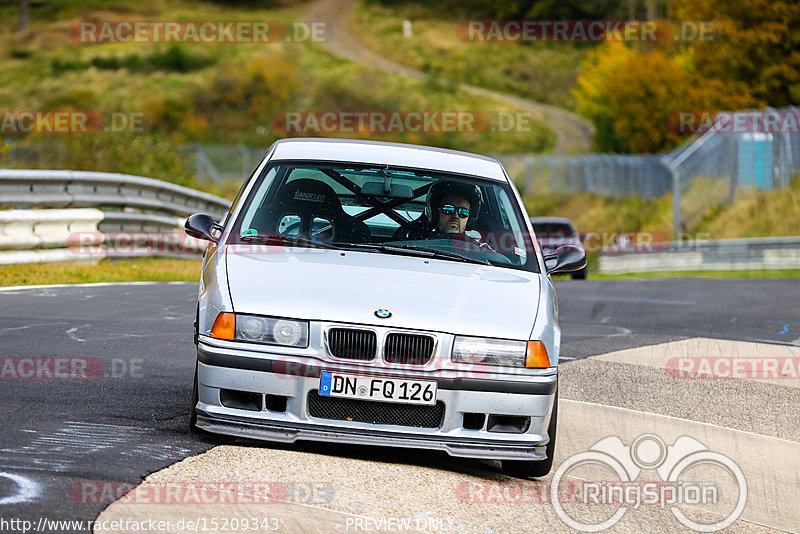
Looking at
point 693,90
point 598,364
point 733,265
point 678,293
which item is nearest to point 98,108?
point 693,90

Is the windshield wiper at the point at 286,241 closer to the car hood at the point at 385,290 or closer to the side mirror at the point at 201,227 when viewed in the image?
the car hood at the point at 385,290

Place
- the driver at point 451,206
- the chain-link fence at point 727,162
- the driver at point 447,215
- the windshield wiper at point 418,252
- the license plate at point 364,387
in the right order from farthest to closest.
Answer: the chain-link fence at point 727,162
the driver at point 451,206
the driver at point 447,215
the windshield wiper at point 418,252
the license plate at point 364,387

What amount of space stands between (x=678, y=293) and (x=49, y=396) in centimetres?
1288

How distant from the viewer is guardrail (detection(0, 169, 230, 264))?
46.1 ft

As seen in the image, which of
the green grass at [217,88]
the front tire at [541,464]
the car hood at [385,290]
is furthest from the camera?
the green grass at [217,88]

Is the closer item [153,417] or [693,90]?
[153,417]

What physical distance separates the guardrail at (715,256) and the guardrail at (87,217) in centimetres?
1427

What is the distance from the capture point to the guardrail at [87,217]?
14047mm

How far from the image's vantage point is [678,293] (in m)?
18.2

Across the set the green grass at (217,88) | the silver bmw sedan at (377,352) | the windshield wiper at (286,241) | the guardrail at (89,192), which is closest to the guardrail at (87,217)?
the guardrail at (89,192)

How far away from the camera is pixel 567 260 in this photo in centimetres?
719

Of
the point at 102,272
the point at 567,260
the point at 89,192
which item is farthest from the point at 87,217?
the point at 567,260

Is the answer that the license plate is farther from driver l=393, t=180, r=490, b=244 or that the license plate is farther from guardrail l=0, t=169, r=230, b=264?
guardrail l=0, t=169, r=230, b=264

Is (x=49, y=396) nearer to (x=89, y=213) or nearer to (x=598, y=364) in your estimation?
(x=598, y=364)
